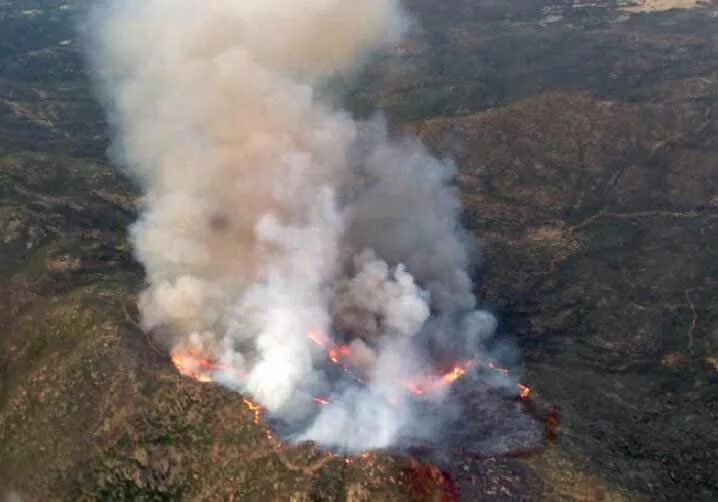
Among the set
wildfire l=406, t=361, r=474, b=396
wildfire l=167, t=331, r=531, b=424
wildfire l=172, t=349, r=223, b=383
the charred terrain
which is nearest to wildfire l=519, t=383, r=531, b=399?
wildfire l=167, t=331, r=531, b=424

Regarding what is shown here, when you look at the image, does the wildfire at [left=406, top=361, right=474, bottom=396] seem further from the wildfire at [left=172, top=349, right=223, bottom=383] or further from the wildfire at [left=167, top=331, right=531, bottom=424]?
the wildfire at [left=172, top=349, right=223, bottom=383]

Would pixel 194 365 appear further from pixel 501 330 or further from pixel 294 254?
pixel 501 330

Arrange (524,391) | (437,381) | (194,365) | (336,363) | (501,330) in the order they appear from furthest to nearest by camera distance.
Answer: (501,330), (437,381), (524,391), (336,363), (194,365)

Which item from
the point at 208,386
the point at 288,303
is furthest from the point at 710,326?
the point at 208,386

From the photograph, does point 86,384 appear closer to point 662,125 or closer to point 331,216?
point 331,216

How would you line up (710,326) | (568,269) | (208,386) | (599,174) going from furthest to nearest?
(599,174)
(568,269)
(710,326)
(208,386)

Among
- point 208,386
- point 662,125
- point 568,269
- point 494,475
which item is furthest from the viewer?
point 662,125

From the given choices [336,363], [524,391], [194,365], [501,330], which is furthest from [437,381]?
[194,365]
